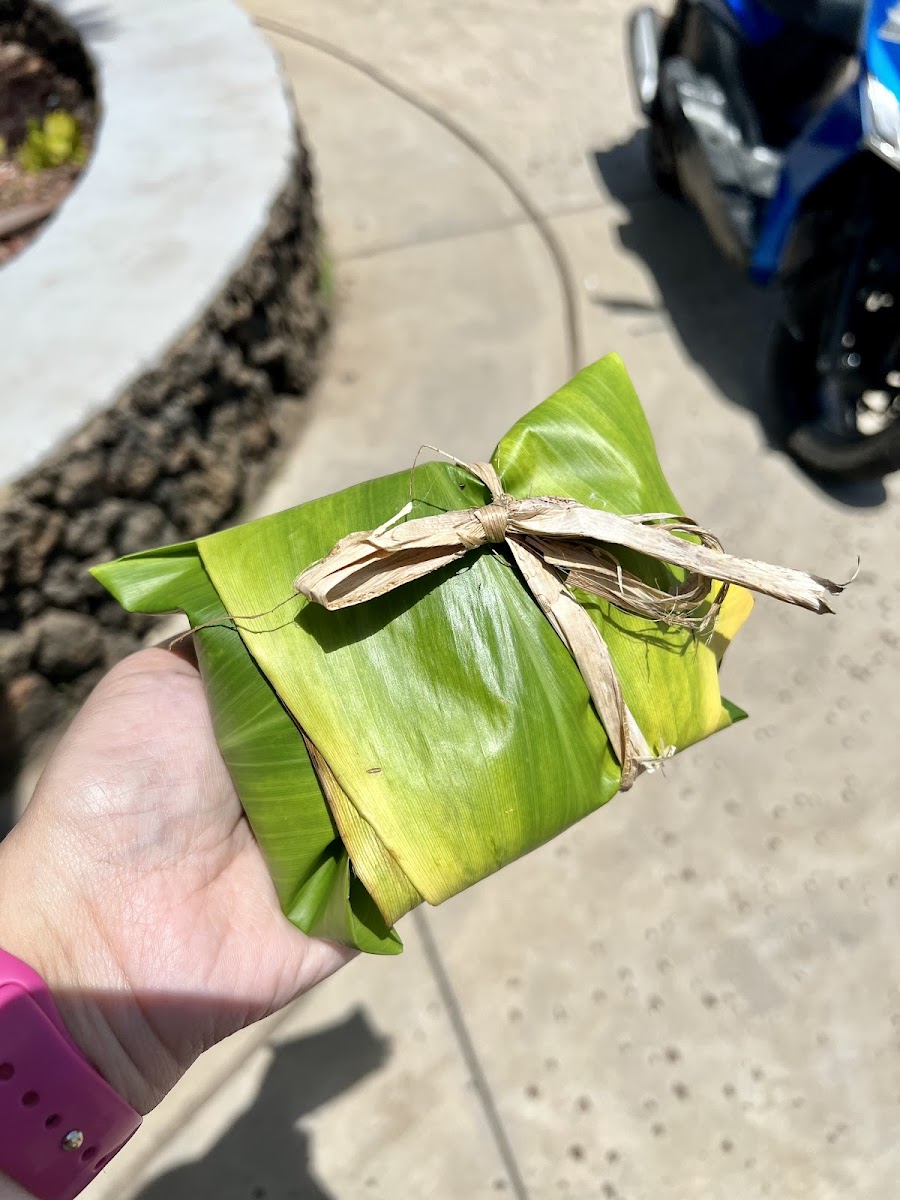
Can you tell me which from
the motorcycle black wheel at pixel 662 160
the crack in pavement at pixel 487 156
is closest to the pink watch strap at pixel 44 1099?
the crack in pavement at pixel 487 156

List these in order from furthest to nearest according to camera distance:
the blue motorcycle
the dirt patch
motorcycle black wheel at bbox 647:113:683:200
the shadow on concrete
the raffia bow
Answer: motorcycle black wheel at bbox 647:113:683:200
the dirt patch
the blue motorcycle
the shadow on concrete
the raffia bow

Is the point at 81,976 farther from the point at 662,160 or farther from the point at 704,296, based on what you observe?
the point at 662,160

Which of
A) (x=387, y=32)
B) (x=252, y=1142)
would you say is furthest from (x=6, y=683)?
(x=387, y=32)

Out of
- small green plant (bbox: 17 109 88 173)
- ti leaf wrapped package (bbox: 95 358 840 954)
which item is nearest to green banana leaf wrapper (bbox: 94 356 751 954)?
ti leaf wrapped package (bbox: 95 358 840 954)

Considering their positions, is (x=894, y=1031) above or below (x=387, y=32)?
below

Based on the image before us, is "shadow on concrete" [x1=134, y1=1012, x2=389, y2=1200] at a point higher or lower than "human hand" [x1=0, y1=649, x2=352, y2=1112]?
lower

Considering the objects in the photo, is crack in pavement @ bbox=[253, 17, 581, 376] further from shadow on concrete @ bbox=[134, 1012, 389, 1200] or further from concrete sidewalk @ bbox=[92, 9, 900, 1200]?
shadow on concrete @ bbox=[134, 1012, 389, 1200]

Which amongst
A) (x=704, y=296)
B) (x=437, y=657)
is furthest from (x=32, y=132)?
(x=437, y=657)

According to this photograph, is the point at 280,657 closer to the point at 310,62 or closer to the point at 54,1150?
the point at 54,1150

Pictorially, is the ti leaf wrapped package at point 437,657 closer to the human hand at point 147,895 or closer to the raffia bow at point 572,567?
the raffia bow at point 572,567
